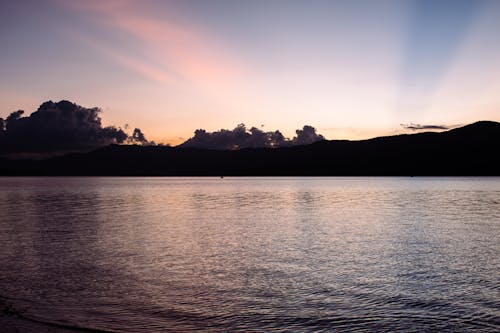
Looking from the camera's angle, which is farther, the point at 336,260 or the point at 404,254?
the point at 404,254

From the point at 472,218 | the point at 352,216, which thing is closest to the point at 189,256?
the point at 352,216

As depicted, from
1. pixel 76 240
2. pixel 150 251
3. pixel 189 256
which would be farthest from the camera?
pixel 76 240

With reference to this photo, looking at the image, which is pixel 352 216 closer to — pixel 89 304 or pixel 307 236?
pixel 307 236

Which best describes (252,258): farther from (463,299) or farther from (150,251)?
(463,299)

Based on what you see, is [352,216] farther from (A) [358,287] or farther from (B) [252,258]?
(A) [358,287]

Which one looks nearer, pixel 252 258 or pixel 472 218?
pixel 252 258

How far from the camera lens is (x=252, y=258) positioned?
30.6m

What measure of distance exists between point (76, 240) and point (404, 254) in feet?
86.4

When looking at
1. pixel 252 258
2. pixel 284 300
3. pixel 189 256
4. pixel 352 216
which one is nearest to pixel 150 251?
pixel 189 256

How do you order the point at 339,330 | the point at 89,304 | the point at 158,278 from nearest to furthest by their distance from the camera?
the point at 339,330 < the point at 89,304 < the point at 158,278

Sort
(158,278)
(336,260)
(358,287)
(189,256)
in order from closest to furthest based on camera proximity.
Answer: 1. (358,287)
2. (158,278)
3. (336,260)
4. (189,256)

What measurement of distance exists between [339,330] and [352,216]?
45.7m

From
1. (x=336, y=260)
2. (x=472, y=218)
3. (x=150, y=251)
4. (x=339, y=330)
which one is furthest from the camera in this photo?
(x=472, y=218)

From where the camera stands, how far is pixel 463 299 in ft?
66.2
